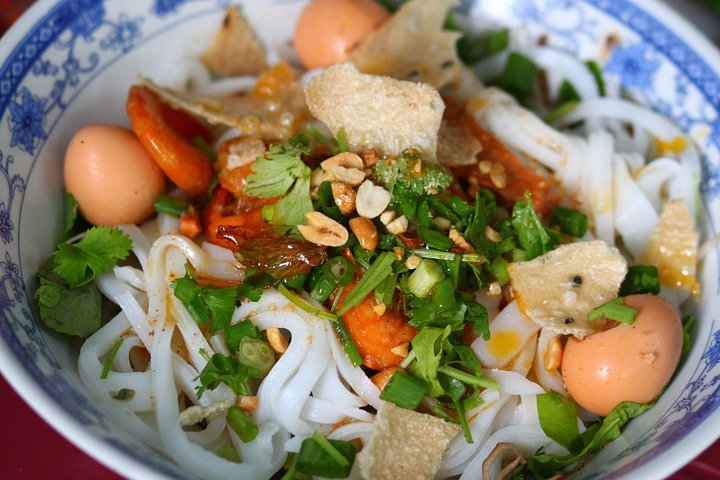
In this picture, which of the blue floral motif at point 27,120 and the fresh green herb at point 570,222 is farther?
the fresh green herb at point 570,222

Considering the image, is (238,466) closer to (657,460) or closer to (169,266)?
(169,266)

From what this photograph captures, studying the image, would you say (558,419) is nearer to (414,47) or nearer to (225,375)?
(225,375)

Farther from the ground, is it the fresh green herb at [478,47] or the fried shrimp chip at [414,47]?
the fried shrimp chip at [414,47]

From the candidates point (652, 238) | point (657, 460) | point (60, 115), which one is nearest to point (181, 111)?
point (60, 115)

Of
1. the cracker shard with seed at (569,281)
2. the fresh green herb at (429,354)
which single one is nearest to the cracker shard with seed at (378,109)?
the cracker shard with seed at (569,281)

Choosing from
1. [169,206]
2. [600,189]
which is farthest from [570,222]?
[169,206]

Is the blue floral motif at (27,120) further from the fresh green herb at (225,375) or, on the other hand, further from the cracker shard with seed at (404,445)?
the cracker shard with seed at (404,445)

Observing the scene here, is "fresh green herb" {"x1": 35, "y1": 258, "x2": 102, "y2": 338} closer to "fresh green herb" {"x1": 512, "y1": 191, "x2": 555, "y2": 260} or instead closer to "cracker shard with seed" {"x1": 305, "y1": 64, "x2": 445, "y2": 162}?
"cracker shard with seed" {"x1": 305, "y1": 64, "x2": 445, "y2": 162}
